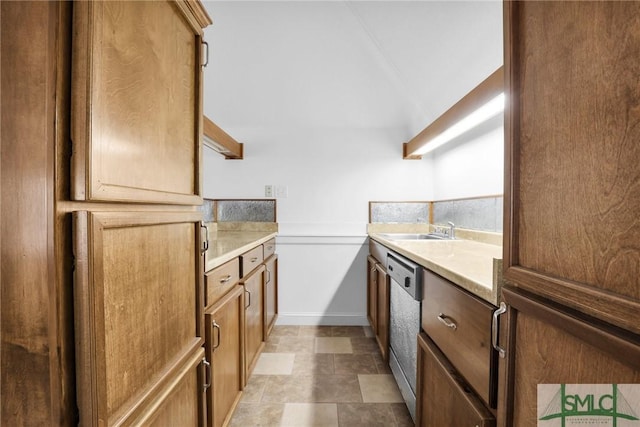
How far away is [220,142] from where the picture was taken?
2287 mm

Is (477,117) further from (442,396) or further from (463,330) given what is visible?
(442,396)

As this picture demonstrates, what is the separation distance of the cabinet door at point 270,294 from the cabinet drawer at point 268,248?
5cm

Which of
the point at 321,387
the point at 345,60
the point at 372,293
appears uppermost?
the point at 345,60

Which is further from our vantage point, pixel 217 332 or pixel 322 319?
pixel 322 319

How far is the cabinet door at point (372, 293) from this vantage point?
2.42 metres

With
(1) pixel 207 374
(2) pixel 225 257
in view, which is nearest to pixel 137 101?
(2) pixel 225 257

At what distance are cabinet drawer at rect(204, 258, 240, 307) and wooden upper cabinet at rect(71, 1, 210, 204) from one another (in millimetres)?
364

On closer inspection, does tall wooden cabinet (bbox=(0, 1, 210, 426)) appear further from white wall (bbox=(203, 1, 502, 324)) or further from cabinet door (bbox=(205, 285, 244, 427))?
white wall (bbox=(203, 1, 502, 324))

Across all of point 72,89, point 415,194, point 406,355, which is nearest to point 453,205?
point 415,194

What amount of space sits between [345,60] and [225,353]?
227 cm

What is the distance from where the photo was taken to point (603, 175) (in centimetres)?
44

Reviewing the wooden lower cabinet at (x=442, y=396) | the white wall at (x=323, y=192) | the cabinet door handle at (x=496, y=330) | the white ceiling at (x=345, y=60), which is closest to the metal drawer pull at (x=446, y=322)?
the wooden lower cabinet at (x=442, y=396)

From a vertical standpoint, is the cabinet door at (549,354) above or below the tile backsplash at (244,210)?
below

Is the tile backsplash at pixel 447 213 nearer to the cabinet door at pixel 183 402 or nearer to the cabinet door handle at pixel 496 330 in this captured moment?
the cabinet door handle at pixel 496 330
